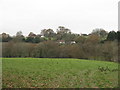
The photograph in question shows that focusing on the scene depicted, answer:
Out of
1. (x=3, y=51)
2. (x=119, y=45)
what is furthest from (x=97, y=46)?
(x=3, y=51)

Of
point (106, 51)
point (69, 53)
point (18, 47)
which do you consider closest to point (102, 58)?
point (106, 51)

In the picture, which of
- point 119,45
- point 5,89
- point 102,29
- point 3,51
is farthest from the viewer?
point 102,29

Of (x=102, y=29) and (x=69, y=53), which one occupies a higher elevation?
(x=102, y=29)

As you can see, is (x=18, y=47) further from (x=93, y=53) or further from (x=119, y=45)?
(x=119, y=45)

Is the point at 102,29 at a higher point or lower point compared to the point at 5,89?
higher

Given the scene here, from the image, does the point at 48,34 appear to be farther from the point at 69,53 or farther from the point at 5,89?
the point at 5,89

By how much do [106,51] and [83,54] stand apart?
19.8 ft

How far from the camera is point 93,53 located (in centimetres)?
4688

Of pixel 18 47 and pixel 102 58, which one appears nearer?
pixel 102 58

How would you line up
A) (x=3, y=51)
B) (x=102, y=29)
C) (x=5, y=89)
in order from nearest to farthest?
1. (x=5, y=89)
2. (x=3, y=51)
3. (x=102, y=29)

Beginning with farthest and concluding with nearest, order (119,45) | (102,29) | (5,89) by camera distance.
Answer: (102,29) < (119,45) < (5,89)

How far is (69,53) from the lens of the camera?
46.6m

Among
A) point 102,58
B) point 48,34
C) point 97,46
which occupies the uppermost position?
point 48,34

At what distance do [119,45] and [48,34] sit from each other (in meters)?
47.3
